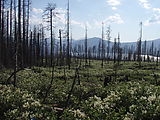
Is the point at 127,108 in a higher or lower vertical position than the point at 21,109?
higher

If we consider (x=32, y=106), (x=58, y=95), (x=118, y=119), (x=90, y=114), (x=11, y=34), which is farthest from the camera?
(x=11, y=34)

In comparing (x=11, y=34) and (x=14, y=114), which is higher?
(x=11, y=34)

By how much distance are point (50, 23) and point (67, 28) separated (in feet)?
57.8

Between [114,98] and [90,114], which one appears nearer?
[90,114]

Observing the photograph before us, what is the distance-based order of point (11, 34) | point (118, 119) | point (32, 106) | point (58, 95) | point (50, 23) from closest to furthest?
point (118, 119) → point (32, 106) → point (58, 95) → point (50, 23) → point (11, 34)

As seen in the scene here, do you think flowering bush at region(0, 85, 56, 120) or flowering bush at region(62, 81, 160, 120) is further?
flowering bush at region(0, 85, 56, 120)

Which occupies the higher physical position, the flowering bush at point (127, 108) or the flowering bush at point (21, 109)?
the flowering bush at point (127, 108)

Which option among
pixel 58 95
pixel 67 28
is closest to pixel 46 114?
pixel 58 95

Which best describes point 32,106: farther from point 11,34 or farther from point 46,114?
point 11,34

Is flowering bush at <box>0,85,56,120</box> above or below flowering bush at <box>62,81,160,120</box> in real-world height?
below

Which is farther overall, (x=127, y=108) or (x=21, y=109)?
(x=21, y=109)

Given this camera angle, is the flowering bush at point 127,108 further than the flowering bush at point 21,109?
No

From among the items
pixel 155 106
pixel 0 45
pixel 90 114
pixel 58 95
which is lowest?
pixel 58 95

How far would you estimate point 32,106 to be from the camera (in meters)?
10.5
